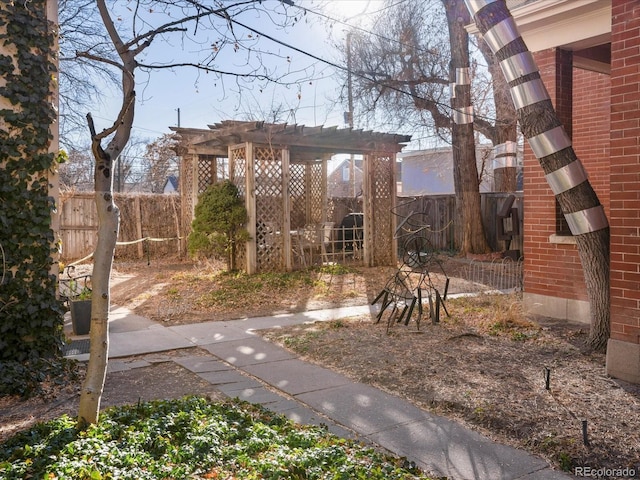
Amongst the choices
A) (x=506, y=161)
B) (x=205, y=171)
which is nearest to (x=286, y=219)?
(x=205, y=171)

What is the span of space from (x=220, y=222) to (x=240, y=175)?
1.23m

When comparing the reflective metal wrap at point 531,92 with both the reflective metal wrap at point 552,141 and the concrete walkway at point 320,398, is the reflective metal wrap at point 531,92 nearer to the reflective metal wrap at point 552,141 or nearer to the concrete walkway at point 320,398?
the reflective metal wrap at point 552,141

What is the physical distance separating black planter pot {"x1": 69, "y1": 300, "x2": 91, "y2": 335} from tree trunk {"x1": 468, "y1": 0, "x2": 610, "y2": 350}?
221 inches

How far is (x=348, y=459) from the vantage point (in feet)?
9.96

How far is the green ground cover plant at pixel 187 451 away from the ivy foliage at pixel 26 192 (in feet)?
6.17

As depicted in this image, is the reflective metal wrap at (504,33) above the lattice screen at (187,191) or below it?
above

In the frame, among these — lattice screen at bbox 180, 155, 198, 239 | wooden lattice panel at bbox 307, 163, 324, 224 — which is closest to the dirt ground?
wooden lattice panel at bbox 307, 163, 324, 224

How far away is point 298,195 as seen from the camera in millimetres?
14516

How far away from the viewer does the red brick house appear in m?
4.82

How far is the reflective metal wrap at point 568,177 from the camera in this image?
5.66m

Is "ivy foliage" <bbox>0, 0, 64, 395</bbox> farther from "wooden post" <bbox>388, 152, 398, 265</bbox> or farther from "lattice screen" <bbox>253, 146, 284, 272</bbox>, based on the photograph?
"wooden post" <bbox>388, 152, 398, 265</bbox>

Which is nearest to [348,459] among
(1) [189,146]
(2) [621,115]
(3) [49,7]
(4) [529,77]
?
(2) [621,115]

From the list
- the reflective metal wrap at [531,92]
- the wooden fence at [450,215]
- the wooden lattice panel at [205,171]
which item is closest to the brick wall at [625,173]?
the reflective metal wrap at [531,92]

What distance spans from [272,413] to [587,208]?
3.81m
